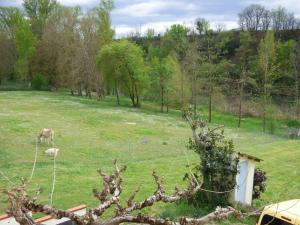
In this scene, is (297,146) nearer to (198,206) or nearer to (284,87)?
(198,206)

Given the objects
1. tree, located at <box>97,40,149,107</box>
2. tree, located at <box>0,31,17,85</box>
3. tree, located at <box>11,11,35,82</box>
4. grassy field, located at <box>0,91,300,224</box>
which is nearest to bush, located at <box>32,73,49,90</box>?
tree, located at <box>11,11,35,82</box>

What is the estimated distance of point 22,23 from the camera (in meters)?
63.1

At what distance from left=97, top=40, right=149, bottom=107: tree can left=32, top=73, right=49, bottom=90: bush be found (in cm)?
1661

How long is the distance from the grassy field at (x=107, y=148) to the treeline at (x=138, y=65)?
3.63 m

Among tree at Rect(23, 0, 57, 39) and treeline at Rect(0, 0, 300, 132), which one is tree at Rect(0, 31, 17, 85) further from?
tree at Rect(23, 0, 57, 39)

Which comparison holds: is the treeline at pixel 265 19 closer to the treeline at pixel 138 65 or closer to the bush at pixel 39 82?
the treeline at pixel 138 65

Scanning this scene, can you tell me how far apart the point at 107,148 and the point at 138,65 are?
25186 millimetres

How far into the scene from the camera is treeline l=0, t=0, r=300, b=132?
47.0 meters

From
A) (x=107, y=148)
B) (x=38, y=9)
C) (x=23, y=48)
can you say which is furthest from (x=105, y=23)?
(x=107, y=148)

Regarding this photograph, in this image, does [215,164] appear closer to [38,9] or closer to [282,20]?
[38,9]

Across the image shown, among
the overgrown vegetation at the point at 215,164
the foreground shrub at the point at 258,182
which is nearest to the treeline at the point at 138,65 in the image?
the foreground shrub at the point at 258,182

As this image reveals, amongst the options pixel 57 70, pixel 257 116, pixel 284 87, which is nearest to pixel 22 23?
pixel 57 70

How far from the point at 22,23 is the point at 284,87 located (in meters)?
44.4

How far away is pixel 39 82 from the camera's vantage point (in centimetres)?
6238
